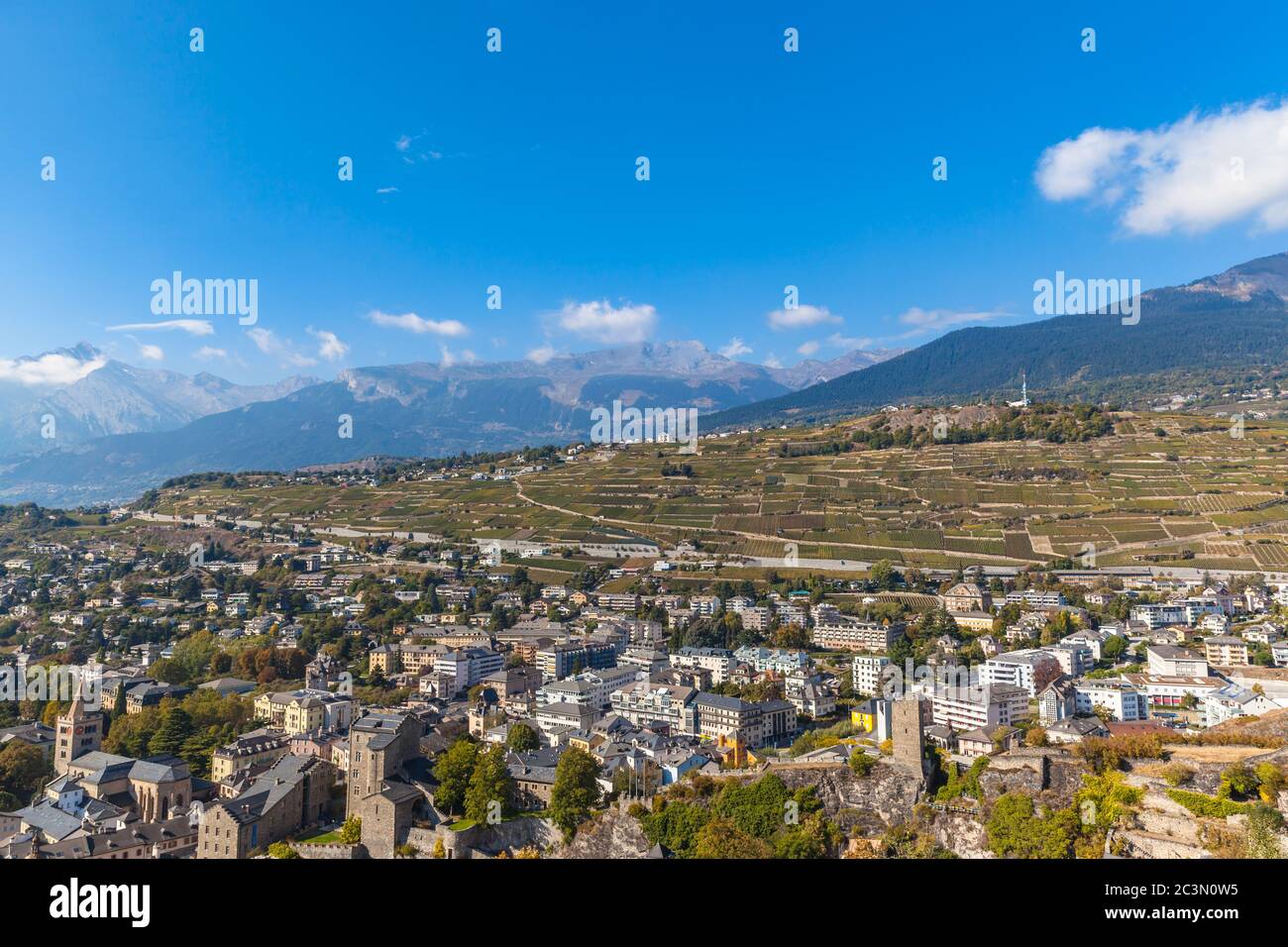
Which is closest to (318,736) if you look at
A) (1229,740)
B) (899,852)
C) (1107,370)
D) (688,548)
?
(899,852)

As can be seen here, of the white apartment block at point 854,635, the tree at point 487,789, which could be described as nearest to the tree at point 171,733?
the tree at point 487,789

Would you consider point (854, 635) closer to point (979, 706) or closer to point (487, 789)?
point (979, 706)

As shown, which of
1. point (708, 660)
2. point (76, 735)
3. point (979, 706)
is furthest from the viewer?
point (708, 660)

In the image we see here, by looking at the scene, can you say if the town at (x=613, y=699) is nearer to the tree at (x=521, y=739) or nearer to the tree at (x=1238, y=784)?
the tree at (x=1238, y=784)

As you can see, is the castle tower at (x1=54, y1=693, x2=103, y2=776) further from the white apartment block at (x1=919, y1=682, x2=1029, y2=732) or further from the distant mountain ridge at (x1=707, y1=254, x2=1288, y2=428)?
the distant mountain ridge at (x1=707, y1=254, x2=1288, y2=428)

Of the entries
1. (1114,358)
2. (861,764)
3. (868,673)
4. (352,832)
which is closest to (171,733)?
(352,832)
